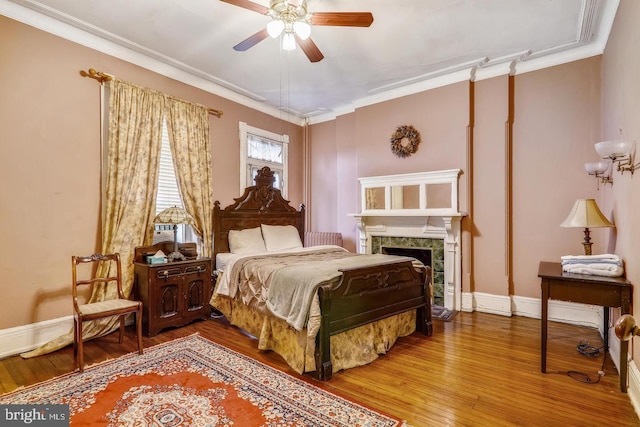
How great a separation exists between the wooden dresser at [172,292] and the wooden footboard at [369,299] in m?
1.90

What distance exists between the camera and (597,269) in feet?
8.18

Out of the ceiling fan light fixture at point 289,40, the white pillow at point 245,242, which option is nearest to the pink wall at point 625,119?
the ceiling fan light fixture at point 289,40

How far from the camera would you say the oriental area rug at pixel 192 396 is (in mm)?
2006

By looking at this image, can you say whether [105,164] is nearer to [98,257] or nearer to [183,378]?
[98,257]

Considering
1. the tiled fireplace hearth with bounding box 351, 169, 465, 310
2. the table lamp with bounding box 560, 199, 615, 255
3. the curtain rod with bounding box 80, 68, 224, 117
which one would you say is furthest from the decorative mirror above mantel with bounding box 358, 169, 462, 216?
the curtain rod with bounding box 80, 68, 224, 117

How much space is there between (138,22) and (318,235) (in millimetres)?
3779

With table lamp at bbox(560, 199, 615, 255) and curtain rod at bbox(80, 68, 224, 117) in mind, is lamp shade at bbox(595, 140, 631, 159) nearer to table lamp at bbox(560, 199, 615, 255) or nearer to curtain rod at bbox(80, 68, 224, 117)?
table lamp at bbox(560, 199, 615, 255)

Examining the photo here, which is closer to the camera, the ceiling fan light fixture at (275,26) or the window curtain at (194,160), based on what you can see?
the ceiling fan light fixture at (275,26)

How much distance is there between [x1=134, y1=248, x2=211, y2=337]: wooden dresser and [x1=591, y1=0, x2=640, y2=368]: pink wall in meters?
3.88

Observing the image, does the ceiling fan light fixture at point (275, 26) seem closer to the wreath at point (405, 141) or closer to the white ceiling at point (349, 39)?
the white ceiling at point (349, 39)

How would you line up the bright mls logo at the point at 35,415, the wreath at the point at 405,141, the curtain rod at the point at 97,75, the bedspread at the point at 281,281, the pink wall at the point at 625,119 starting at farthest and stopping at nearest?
the wreath at the point at 405,141 → the curtain rod at the point at 97,75 → the bedspread at the point at 281,281 → the pink wall at the point at 625,119 → the bright mls logo at the point at 35,415

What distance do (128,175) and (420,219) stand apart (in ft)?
12.4

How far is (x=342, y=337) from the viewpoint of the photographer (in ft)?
9.03

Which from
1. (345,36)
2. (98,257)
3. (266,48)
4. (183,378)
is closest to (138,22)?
(266,48)
